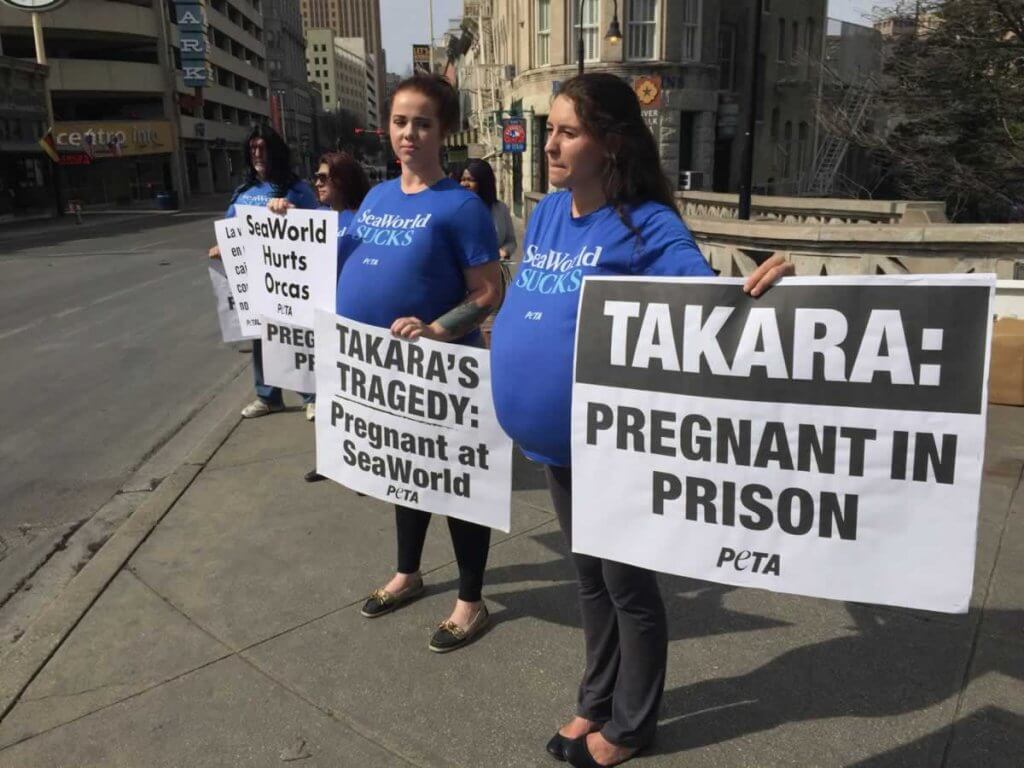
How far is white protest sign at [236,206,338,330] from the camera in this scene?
408 cm

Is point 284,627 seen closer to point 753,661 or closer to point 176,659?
point 176,659

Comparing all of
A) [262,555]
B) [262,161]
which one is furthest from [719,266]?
[262,555]

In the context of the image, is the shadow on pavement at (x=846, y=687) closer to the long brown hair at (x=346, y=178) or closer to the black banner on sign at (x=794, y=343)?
the black banner on sign at (x=794, y=343)

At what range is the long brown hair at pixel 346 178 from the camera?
4.68 metres

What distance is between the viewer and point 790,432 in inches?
83.1

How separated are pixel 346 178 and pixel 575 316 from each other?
2826 mm

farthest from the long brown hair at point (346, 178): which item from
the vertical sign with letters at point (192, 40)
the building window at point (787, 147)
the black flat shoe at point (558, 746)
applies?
the vertical sign with letters at point (192, 40)

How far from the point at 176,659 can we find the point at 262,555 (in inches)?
35.4

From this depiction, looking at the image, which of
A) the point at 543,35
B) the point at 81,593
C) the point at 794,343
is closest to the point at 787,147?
the point at 543,35

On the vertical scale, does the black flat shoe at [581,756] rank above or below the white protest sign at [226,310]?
below

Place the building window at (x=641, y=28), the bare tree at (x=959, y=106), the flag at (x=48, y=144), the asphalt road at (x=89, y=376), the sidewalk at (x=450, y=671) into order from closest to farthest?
the sidewalk at (x=450, y=671), the asphalt road at (x=89, y=376), the bare tree at (x=959, y=106), the building window at (x=641, y=28), the flag at (x=48, y=144)

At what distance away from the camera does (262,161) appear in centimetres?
548

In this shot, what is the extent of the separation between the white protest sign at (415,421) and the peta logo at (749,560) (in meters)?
0.94

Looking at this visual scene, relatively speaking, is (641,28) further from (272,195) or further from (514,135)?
(272,195)
